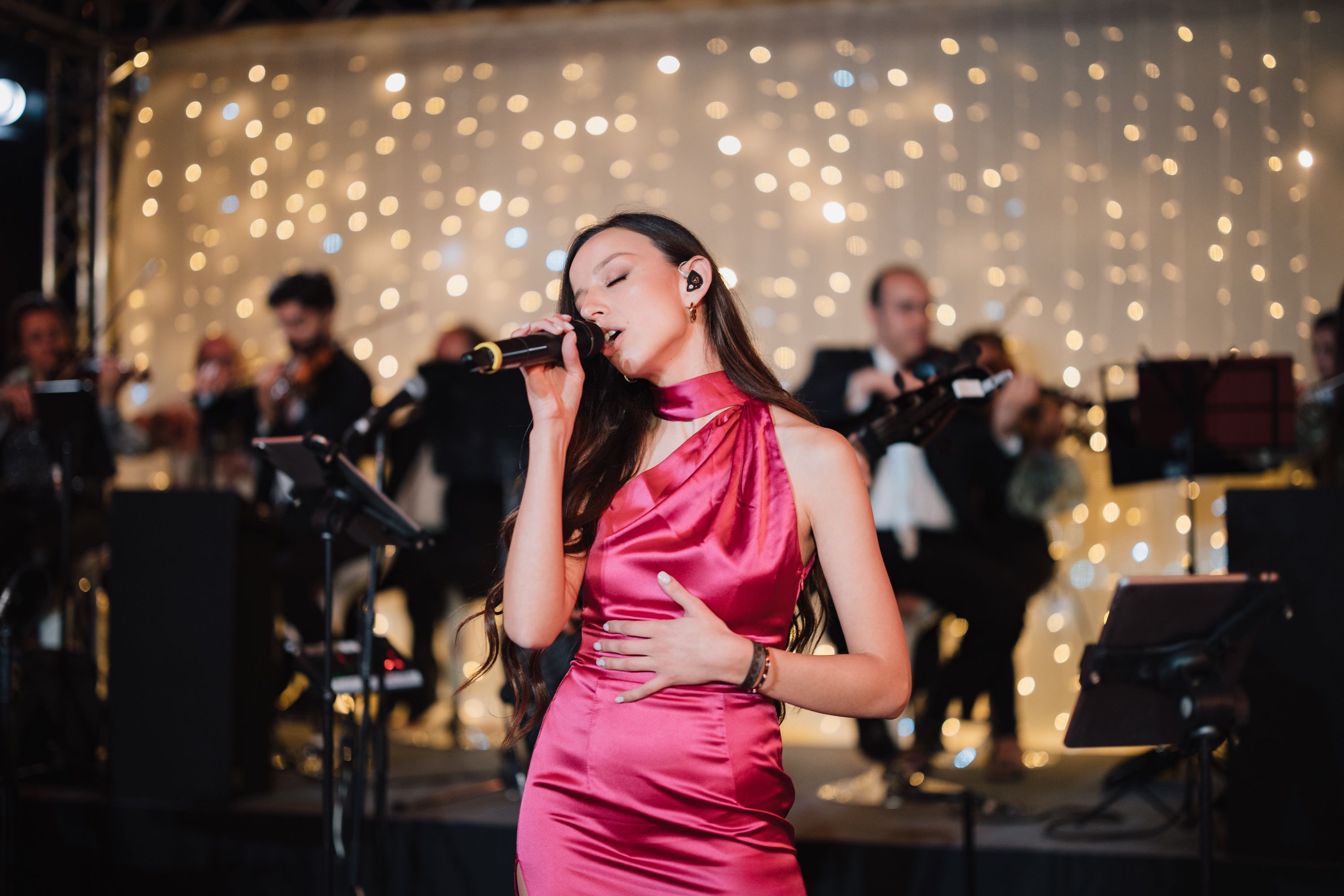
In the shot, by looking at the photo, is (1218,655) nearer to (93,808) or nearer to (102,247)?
(93,808)

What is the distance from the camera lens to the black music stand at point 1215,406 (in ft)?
11.5

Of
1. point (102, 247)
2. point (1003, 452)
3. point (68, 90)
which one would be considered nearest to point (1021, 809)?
A: point (1003, 452)

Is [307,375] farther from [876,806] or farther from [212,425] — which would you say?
[876,806]

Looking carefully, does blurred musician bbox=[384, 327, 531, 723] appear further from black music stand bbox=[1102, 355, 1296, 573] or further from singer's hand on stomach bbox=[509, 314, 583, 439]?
singer's hand on stomach bbox=[509, 314, 583, 439]

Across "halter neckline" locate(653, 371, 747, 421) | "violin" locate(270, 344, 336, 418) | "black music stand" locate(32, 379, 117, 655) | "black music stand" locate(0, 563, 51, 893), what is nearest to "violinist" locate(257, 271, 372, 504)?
"violin" locate(270, 344, 336, 418)

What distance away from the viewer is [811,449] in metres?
1.70

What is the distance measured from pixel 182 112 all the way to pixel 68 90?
592 mm

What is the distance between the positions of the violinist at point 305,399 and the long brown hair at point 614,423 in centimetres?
293

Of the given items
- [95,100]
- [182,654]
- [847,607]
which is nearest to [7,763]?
[182,654]

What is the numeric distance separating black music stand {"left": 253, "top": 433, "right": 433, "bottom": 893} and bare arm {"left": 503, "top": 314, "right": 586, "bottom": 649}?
3.83 ft

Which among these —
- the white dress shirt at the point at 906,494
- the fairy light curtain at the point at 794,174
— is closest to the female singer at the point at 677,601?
the white dress shirt at the point at 906,494

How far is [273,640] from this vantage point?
3920 mm

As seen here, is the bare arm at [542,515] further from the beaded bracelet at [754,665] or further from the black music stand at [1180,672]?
the black music stand at [1180,672]

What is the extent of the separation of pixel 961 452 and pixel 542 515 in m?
3.28
